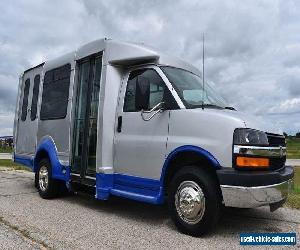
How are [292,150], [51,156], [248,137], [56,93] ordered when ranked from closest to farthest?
[248,137] < [51,156] < [56,93] < [292,150]

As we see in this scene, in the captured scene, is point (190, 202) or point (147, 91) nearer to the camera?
point (190, 202)

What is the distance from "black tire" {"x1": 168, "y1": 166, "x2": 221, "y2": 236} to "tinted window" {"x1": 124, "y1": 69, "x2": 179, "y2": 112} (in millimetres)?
992

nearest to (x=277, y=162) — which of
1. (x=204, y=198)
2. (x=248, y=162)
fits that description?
(x=248, y=162)

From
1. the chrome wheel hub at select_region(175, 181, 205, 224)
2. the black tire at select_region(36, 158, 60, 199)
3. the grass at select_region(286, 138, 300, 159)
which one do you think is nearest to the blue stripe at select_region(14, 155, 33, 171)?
the black tire at select_region(36, 158, 60, 199)

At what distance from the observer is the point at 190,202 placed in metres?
5.38

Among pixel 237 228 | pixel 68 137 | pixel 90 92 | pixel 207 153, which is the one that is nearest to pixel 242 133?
pixel 207 153

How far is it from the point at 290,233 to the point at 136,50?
11.5ft

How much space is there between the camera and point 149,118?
612 centimetres

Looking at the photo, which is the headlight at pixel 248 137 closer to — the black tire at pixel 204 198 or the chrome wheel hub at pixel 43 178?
the black tire at pixel 204 198

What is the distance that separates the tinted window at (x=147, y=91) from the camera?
5.98 metres

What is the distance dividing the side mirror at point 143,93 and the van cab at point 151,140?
0.6 inches

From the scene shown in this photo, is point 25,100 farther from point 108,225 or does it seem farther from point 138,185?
point 108,225

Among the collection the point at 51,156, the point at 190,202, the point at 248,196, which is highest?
the point at 51,156

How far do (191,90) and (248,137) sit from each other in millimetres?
1461
